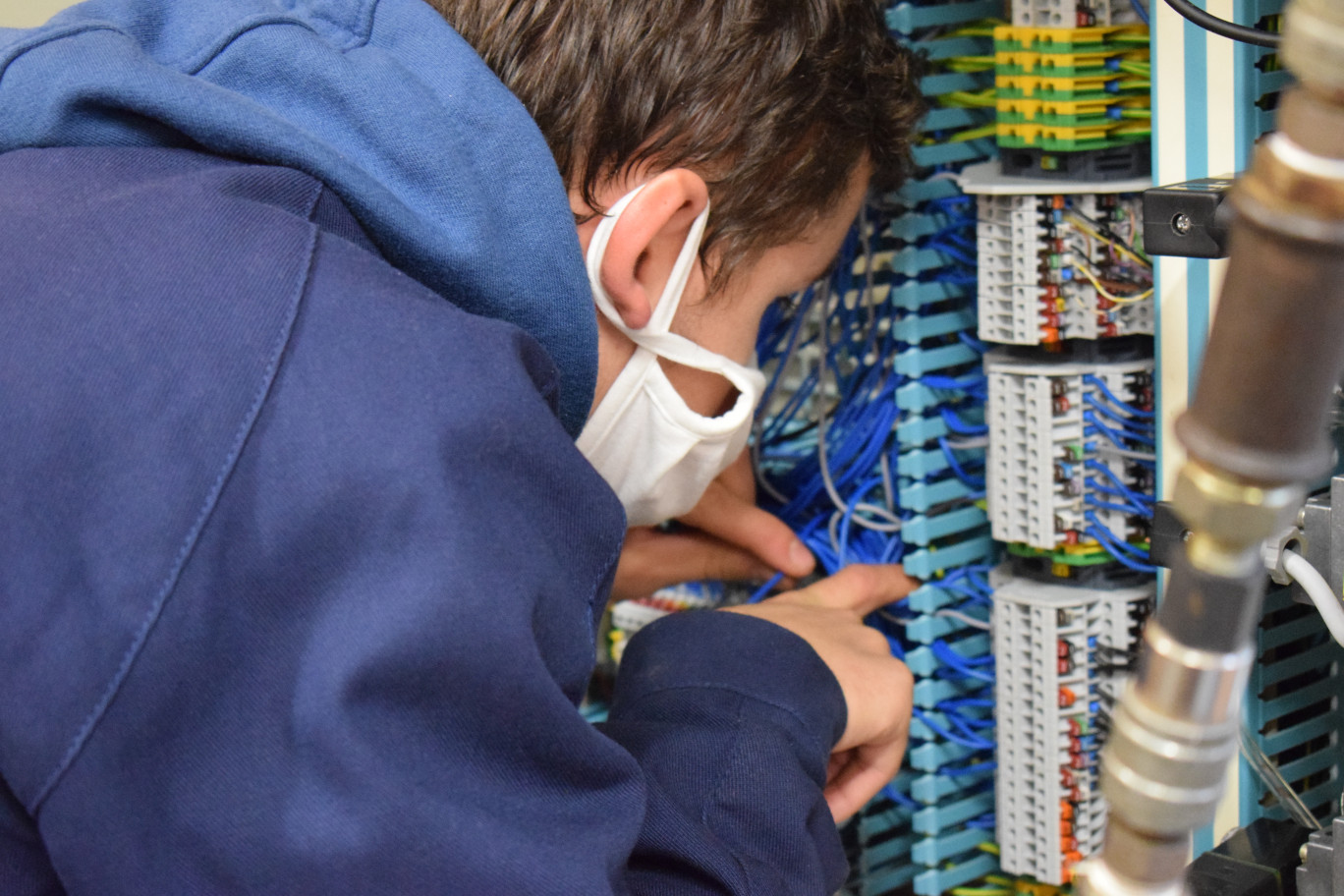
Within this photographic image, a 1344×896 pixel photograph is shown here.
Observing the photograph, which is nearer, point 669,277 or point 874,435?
point 669,277

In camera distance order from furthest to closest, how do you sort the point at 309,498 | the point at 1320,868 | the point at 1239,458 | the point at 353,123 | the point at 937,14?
the point at 937,14, the point at 1320,868, the point at 353,123, the point at 309,498, the point at 1239,458

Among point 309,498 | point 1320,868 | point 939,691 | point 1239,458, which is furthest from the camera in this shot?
point 939,691

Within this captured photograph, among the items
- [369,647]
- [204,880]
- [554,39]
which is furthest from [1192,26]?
[204,880]

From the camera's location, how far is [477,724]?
1.91ft

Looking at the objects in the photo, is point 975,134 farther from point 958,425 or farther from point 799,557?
point 799,557

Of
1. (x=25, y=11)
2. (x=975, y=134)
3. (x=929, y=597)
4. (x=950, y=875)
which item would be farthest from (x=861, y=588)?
(x=25, y=11)

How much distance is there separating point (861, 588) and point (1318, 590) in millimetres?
417

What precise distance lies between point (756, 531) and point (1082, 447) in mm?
324

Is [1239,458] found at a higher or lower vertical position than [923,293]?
higher

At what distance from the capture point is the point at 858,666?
3.17 ft

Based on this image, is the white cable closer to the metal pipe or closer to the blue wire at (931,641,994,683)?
the blue wire at (931,641,994,683)

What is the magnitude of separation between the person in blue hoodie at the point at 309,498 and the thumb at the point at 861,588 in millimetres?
305

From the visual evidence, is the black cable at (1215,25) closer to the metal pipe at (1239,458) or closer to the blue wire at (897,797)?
the metal pipe at (1239,458)

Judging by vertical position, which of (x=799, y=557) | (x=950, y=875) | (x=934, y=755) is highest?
(x=799, y=557)
